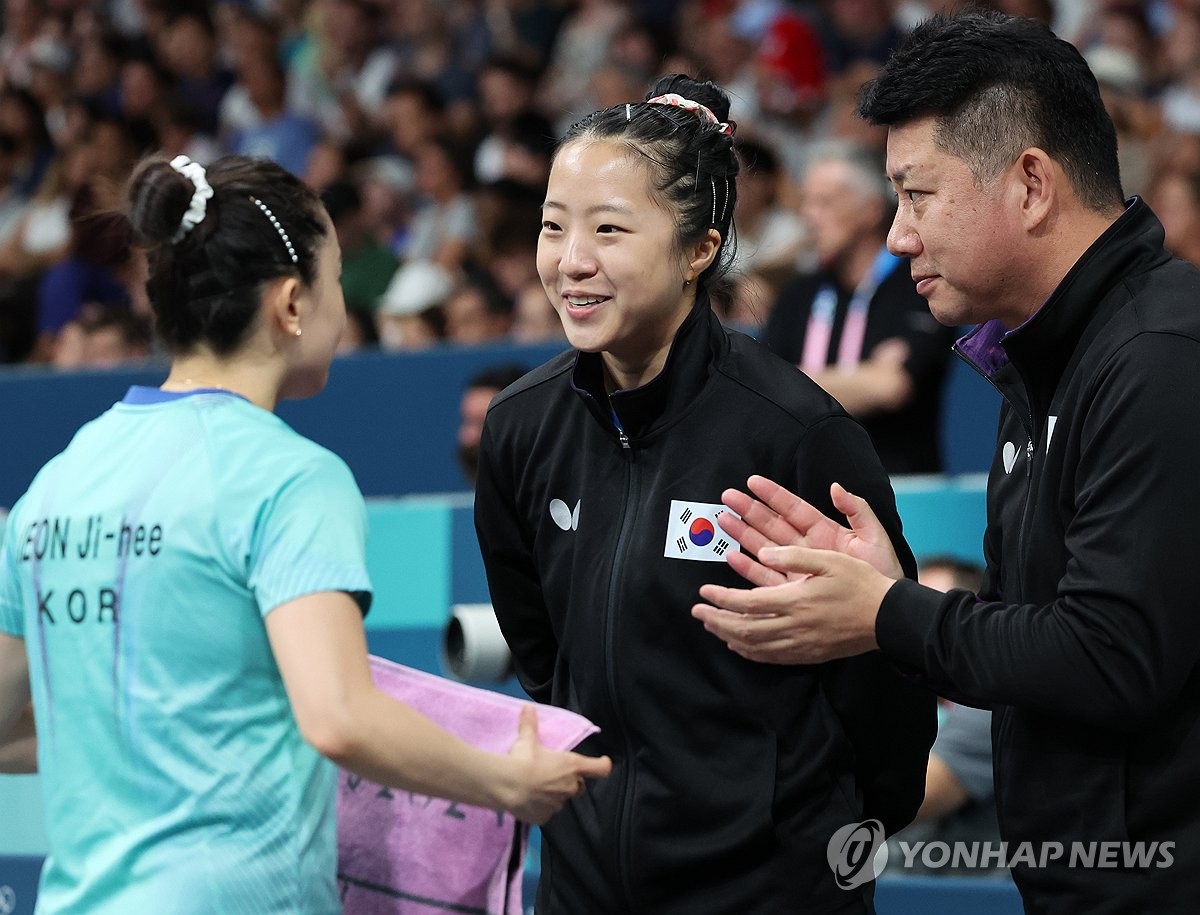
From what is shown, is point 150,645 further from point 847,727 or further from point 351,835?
point 847,727

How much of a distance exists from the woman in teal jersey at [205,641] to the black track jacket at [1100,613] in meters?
0.65

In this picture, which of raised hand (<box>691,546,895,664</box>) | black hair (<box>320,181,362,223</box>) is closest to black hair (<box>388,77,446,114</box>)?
black hair (<box>320,181,362,223</box>)

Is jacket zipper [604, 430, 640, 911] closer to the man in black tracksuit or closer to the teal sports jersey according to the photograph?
the man in black tracksuit

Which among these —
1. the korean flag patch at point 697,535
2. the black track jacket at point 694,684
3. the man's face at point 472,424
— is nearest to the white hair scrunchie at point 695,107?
the black track jacket at point 694,684

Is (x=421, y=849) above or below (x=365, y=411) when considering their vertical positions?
below

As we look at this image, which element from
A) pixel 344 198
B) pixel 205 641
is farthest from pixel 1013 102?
pixel 344 198

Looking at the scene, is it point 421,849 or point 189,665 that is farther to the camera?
point 421,849

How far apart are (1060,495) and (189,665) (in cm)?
112

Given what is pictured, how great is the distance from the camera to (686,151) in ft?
8.34

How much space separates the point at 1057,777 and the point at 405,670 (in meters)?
0.94

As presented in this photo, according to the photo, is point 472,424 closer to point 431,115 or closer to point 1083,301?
point 1083,301

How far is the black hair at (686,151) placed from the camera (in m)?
2.52

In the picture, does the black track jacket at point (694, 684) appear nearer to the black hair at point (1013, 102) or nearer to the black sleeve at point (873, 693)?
the black sleeve at point (873, 693)

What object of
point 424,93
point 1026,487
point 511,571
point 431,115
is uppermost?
point 424,93
